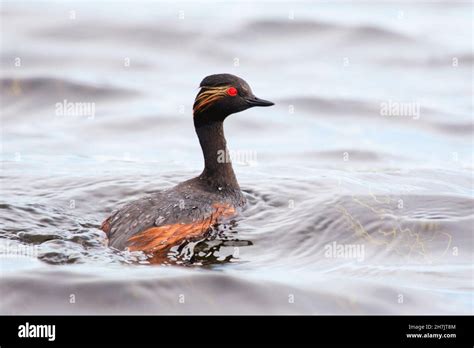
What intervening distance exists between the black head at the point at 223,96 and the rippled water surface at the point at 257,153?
1303 mm

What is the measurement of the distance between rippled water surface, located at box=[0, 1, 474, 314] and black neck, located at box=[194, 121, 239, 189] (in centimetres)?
52

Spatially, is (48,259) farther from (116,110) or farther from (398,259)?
(116,110)

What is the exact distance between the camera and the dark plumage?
10547 mm

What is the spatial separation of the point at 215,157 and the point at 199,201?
3.45 ft

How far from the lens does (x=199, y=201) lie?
37.2 feet

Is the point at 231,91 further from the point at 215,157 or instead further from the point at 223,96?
the point at 215,157

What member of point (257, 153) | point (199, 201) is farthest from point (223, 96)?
point (257, 153)

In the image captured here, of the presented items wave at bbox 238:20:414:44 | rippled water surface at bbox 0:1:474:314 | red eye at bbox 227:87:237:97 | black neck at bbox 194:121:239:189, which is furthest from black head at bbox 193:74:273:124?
wave at bbox 238:20:414:44

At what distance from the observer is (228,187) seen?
12.1 m

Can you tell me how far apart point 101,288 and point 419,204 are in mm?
4751

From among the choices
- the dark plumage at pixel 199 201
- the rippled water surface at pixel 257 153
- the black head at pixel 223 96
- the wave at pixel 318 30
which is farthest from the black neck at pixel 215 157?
Answer: the wave at pixel 318 30

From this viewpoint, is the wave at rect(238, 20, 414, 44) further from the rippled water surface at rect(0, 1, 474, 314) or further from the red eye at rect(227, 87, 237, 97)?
the red eye at rect(227, 87, 237, 97)

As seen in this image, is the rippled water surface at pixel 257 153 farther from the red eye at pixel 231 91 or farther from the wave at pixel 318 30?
the red eye at pixel 231 91

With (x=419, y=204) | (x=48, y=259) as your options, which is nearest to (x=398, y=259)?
(x=419, y=204)
